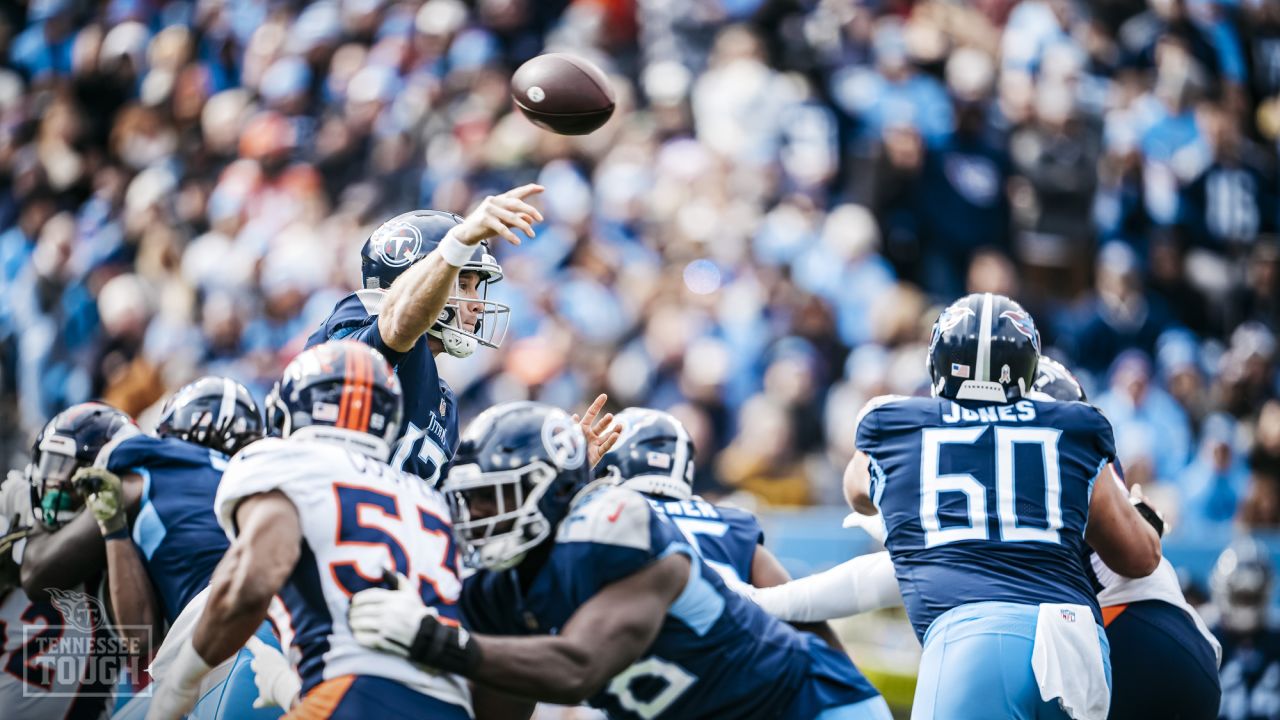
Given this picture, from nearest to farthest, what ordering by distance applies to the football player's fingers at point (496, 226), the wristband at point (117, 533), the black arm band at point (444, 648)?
the black arm band at point (444, 648) < the football player's fingers at point (496, 226) < the wristband at point (117, 533)

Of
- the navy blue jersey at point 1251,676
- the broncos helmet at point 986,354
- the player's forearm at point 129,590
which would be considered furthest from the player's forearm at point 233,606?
the navy blue jersey at point 1251,676

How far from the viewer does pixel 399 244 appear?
18.4 feet

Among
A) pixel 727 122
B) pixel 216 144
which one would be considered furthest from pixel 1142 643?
pixel 216 144

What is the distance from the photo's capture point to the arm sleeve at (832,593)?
4.95 metres

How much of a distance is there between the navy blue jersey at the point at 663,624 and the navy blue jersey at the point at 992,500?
786 mm

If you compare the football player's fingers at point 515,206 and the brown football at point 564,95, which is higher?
the brown football at point 564,95

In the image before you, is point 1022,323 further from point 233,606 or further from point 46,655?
point 46,655

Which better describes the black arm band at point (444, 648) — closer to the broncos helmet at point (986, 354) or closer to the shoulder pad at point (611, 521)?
the shoulder pad at point (611, 521)

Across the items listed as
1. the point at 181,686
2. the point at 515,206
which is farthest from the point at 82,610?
the point at 515,206

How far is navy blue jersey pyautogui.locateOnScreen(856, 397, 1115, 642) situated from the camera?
4.76 meters

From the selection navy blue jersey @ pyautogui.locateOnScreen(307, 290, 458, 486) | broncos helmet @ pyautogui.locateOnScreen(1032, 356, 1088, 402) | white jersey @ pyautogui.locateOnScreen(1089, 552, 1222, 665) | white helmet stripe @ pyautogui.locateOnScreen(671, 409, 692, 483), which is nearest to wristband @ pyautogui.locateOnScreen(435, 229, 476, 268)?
navy blue jersey @ pyautogui.locateOnScreen(307, 290, 458, 486)

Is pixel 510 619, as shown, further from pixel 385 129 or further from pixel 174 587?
pixel 385 129

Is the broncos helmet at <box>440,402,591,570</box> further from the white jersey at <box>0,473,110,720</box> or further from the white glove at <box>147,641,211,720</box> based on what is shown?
the white jersey at <box>0,473,110,720</box>

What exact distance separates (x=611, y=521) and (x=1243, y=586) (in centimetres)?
548
